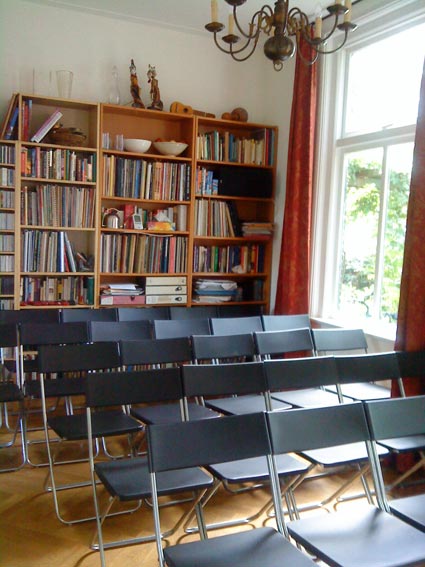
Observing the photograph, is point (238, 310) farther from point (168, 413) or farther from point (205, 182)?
point (168, 413)

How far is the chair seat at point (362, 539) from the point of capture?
1793mm

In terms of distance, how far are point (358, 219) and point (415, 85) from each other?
114cm

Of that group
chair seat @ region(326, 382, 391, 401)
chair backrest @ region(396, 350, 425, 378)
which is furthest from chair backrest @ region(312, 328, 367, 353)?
chair backrest @ region(396, 350, 425, 378)

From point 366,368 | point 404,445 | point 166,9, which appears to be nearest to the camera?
point 404,445

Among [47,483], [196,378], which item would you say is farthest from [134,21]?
[47,483]

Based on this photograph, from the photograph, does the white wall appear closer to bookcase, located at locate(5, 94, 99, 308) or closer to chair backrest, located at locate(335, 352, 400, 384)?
bookcase, located at locate(5, 94, 99, 308)

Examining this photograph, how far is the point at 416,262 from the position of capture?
357 centimetres

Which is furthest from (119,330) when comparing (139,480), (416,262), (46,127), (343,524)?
(343,524)

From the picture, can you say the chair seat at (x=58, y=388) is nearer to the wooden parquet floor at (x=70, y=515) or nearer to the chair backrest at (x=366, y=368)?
the wooden parquet floor at (x=70, y=515)

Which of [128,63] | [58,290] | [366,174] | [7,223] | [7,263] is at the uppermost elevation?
[128,63]

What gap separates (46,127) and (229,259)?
209cm

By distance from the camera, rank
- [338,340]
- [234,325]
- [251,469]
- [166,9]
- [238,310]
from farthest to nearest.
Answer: [238,310]
[166,9]
[234,325]
[338,340]
[251,469]

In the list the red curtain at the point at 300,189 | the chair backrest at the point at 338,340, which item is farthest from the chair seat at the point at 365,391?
the red curtain at the point at 300,189

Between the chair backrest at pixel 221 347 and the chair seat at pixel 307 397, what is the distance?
0.36m
